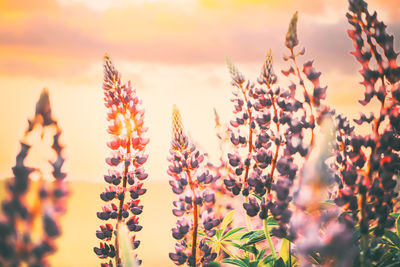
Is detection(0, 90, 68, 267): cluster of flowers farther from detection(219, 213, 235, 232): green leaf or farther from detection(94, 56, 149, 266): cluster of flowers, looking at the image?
detection(219, 213, 235, 232): green leaf

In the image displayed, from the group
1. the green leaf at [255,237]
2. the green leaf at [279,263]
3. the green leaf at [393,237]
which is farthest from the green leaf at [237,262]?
the green leaf at [393,237]

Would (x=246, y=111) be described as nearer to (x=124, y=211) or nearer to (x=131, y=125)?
(x=131, y=125)

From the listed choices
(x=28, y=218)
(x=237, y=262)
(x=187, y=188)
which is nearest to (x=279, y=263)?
(x=237, y=262)

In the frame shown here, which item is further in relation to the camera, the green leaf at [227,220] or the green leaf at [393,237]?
the green leaf at [227,220]

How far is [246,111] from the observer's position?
1637mm

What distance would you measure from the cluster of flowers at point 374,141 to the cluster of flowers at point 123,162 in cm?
66

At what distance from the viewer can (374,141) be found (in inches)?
44.6

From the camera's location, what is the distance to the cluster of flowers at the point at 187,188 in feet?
4.24

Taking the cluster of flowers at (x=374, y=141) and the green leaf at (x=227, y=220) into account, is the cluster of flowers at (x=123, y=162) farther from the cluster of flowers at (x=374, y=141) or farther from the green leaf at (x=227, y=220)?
the cluster of flowers at (x=374, y=141)

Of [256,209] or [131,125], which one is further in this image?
[131,125]

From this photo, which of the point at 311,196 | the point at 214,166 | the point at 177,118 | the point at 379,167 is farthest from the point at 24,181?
the point at 214,166

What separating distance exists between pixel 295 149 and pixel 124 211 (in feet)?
2.08

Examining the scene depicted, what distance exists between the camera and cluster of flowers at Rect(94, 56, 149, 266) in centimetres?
145

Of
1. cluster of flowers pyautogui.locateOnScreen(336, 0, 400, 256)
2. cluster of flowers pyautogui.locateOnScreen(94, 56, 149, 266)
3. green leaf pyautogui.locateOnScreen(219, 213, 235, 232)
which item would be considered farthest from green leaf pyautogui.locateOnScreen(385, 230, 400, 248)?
cluster of flowers pyautogui.locateOnScreen(94, 56, 149, 266)
